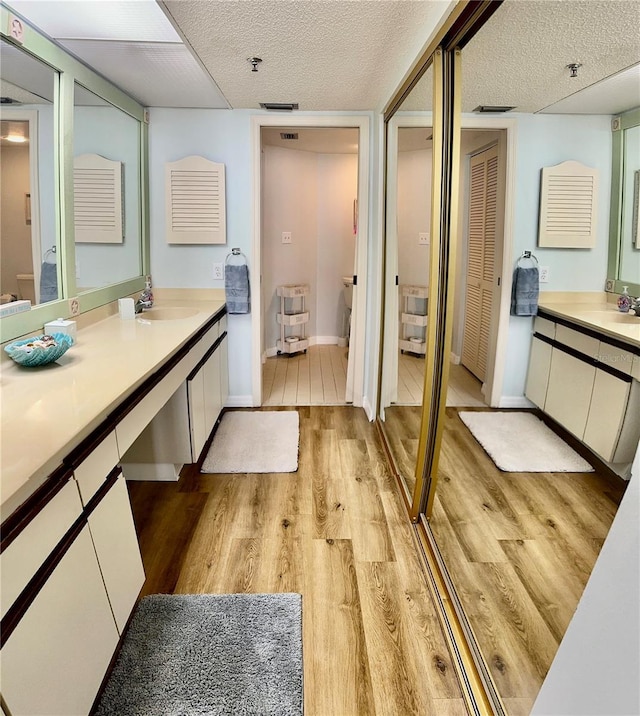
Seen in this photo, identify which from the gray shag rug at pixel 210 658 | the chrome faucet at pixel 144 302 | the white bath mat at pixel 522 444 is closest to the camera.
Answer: the white bath mat at pixel 522 444

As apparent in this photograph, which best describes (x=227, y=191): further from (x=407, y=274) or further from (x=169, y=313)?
(x=407, y=274)

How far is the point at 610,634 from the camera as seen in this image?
0.89 meters

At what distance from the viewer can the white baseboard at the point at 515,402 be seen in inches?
55.7

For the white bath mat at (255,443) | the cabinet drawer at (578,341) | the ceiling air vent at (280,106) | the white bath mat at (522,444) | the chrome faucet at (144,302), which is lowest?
the white bath mat at (255,443)

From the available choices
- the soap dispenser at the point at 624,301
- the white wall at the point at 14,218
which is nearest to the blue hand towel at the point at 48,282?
the white wall at the point at 14,218

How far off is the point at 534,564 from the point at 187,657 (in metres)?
1.11

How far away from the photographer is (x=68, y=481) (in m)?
1.29

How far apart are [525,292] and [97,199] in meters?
2.36


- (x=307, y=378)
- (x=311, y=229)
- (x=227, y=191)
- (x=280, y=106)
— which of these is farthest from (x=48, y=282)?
(x=311, y=229)

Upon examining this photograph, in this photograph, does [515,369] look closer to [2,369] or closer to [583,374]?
[583,374]

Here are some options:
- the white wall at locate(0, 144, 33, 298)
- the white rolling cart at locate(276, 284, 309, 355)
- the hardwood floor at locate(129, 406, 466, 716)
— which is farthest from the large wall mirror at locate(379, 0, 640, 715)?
Result: the white rolling cart at locate(276, 284, 309, 355)

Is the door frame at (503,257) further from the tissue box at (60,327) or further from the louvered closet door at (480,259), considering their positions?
the tissue box at (60,327)

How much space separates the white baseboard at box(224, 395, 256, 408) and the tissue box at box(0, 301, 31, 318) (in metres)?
2.05

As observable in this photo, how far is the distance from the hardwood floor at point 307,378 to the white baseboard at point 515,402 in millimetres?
2727
